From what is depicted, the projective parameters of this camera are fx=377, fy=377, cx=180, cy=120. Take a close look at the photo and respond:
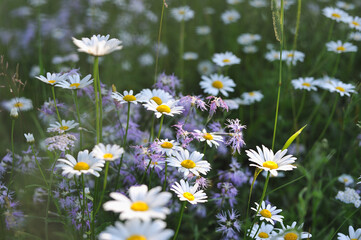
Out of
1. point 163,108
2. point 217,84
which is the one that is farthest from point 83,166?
point 217,84

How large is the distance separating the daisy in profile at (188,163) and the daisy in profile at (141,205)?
31 centimetres

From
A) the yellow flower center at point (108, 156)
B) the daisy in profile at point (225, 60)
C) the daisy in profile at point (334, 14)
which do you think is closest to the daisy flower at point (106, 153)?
the yellow flower center at point (108, 156)

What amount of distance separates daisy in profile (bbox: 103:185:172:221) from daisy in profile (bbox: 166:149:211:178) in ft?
1.01

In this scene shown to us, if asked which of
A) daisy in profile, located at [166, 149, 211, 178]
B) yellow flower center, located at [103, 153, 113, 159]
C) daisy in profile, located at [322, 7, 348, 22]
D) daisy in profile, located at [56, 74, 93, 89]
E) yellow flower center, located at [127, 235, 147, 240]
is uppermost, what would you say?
daisy in profile, located at [322, 7, 348, 22]

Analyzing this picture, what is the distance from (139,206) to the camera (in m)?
0.79

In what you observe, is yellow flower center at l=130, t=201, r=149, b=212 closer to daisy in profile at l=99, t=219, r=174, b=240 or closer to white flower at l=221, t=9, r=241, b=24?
daisy in profile at l=99, t=219, r=174, b=240

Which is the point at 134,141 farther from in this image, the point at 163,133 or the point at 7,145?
the point at 7,145

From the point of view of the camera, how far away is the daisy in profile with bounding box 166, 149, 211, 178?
1.14 metres

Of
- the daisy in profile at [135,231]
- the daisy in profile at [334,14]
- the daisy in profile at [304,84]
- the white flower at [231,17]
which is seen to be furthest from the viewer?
the white flower at [231,17]

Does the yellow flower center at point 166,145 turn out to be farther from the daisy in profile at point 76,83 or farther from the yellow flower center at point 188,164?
the daisy in profile at point 76,83

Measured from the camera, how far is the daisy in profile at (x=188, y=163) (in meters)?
1.14

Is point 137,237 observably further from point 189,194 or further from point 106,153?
point 189,194

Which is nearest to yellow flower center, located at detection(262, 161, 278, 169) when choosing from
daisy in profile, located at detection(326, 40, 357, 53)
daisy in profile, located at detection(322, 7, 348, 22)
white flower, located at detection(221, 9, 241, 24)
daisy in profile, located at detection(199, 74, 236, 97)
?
daisy in profile, located at detection(199, 74, 236, 97)

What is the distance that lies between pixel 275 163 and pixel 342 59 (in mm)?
2124
